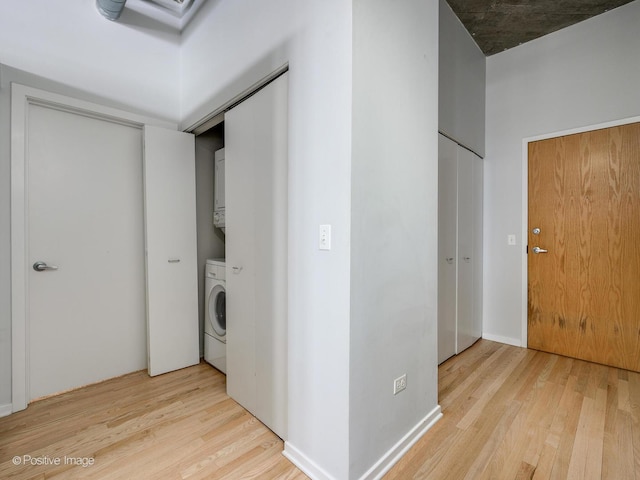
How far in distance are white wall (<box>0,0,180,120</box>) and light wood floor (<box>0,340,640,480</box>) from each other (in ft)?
7.48

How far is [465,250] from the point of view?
9.29 feet

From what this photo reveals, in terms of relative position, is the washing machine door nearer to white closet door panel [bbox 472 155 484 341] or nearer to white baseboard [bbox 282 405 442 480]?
white baseboard [bbox 282 405 442 480]

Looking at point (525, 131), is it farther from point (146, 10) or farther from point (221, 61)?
point (146, 10)

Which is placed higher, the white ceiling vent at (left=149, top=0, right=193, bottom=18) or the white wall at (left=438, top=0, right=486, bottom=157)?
the white ceiling vent at (left=149, top=0, right=193, bottom=18)

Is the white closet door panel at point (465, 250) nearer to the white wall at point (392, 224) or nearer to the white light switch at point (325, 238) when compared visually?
the white wall at point (392, 224)

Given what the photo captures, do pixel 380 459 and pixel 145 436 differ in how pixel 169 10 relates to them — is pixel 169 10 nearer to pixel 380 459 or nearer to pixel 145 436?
pixel 145 436

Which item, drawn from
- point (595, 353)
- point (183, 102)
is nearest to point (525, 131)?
point (595, 353)

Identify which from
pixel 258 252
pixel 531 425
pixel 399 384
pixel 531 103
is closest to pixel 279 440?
pixel 399 384

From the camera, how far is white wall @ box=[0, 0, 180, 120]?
6.45 feet

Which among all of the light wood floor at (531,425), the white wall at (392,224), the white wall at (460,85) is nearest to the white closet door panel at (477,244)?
the white wall at (460,85)

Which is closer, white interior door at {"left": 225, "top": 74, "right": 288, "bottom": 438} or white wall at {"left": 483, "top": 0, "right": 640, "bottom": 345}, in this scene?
white interior door at {"left": 225, "top": 74, "right": 288, "bottom": 438}

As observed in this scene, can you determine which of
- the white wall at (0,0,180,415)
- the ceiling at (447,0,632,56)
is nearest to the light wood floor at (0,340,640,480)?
the white wall at (0,0,180,415)

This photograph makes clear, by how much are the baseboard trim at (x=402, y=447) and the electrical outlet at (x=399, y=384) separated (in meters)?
0.26

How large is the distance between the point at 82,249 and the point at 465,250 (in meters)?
3.26
